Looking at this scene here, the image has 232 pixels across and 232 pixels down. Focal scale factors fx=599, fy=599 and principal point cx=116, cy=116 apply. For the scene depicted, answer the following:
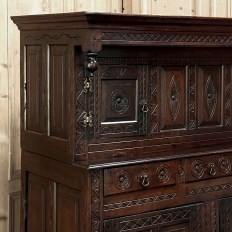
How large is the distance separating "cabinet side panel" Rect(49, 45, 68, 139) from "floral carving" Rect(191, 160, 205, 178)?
2.65 feet

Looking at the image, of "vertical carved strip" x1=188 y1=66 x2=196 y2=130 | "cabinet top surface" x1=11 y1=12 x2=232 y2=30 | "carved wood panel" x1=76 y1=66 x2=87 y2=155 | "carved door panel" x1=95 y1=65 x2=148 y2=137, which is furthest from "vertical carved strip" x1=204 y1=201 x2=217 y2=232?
"cabinet top surface" x1=11 y1=12 x2=232 y2=30

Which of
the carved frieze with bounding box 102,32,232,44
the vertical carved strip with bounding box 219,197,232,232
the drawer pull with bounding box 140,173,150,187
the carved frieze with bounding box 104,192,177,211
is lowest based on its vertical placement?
the vertical carved strip with bounding box 219,197,232,232

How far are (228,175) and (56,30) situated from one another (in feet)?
4.62

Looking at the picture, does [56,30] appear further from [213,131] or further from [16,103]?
[213,131]

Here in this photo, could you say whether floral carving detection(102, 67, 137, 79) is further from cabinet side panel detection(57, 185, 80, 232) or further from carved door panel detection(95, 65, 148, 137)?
cabinet side panel detection(57, 185, 80, 232)

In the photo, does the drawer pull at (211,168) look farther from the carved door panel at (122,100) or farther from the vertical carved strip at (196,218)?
the carved door panel at (122,100)

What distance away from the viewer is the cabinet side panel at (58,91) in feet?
10.9

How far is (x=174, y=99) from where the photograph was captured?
367 cm

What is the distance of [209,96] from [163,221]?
2.91 ft

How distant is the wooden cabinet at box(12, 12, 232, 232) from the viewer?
3229 mm

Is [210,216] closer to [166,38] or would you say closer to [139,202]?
[139,202]

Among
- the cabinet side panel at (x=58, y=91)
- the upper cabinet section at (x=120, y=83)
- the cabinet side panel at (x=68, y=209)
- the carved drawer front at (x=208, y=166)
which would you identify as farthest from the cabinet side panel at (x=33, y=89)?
the carved drawer front at (x=208, y=166)

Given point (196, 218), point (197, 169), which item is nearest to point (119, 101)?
point (197, 169)

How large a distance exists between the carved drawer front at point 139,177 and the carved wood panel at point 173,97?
1.01ft
